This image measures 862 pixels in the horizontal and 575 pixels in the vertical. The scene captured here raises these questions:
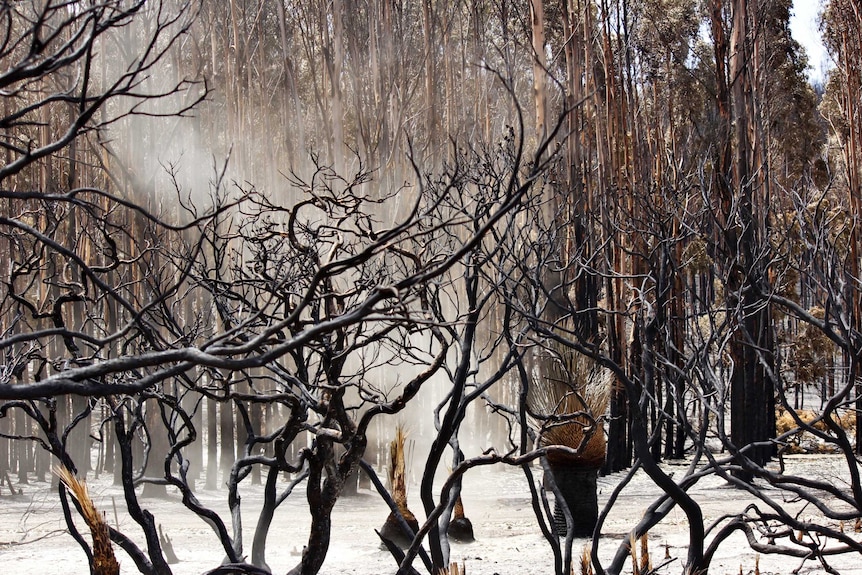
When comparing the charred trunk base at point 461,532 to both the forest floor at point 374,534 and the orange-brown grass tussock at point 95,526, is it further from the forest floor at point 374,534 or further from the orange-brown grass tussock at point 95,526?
the orange-brown grass tussock at point 95,526

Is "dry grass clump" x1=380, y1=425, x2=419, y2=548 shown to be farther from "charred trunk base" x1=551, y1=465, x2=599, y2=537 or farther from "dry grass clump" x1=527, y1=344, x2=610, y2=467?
"charred trunk base" x1=551, y1=465, x2=599, y2=537

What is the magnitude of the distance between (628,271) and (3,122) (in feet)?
50.4

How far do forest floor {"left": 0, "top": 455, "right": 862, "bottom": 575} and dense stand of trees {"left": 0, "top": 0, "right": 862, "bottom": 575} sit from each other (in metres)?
0.43

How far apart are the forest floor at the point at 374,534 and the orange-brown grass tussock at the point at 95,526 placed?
2.44 m

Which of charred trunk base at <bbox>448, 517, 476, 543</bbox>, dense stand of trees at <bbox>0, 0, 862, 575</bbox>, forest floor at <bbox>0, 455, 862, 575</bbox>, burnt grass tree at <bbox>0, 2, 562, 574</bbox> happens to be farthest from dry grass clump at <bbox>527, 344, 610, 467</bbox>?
burnt grass tree at <bbox>0, 2, 562, 574</bbox>

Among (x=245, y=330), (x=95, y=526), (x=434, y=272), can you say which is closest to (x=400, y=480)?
(x=95, y=526)

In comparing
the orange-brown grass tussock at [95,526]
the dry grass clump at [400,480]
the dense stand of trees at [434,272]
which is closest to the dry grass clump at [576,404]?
the dense stand of trees at [434,272]

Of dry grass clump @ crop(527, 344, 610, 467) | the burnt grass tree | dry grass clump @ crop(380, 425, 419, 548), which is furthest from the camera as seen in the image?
dry grass clump @ crop(527, 344, 610, 467)

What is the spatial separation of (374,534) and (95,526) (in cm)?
586

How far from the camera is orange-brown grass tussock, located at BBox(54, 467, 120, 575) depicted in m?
5.46

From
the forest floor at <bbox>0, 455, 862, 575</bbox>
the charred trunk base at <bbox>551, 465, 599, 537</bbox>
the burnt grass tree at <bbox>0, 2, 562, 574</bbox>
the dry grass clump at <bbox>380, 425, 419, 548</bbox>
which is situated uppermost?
the burnt grass tree at <bbox>0, 2, 562, 574</bbox>

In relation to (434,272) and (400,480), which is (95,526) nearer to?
(400,480)

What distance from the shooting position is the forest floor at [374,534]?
895 centimetres

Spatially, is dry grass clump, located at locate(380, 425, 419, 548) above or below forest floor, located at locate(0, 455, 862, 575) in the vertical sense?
above
